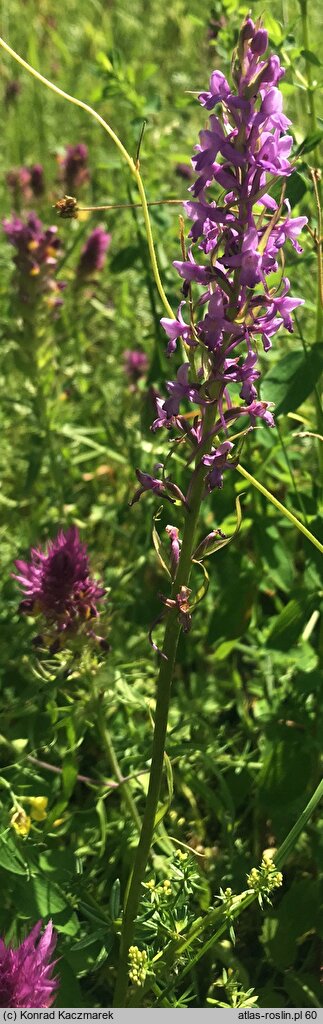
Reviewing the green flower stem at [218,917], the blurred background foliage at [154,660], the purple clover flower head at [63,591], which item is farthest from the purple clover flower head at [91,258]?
the green flower stem at [218,917]

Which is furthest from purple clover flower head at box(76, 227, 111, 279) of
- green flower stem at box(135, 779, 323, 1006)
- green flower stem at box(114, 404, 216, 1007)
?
green flower stem at box(135, 779, 323, 1006)

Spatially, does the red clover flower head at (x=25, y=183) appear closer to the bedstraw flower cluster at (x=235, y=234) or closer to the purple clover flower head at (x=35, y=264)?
the purple clover flower head at (x=35, y=264)

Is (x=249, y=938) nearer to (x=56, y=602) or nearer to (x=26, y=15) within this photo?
(x=56, y=602)

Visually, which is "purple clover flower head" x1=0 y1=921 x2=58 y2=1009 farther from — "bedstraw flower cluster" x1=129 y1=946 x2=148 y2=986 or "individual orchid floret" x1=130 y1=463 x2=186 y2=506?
"individual orchid floret" x1=130 y1=463 x2=186 y2=506

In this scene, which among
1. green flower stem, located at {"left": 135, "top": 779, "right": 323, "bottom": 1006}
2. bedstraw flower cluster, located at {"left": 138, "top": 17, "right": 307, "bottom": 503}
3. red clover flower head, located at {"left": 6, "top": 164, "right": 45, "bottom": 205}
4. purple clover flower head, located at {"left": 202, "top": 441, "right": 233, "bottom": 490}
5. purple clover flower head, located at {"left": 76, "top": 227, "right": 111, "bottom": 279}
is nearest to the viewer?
bedstraw flower cluster, located at {"left": 138, "top": 17, "right": 307, "bottom": 503}

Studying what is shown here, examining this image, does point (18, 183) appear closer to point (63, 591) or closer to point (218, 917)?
point (63, 591)

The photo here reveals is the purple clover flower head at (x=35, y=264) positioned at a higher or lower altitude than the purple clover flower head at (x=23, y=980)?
higher
